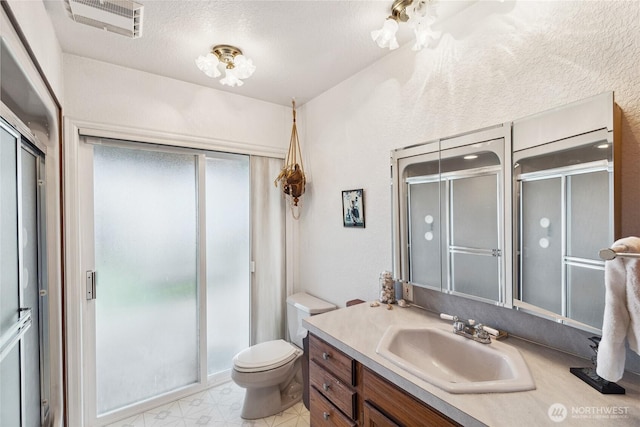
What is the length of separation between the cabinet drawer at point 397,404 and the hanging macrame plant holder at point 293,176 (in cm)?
165

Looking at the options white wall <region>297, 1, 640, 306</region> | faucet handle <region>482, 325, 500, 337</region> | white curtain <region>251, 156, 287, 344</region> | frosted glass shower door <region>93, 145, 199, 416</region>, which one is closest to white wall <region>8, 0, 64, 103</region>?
frosted glass shower door <region>93, 145, 199, 416</region>

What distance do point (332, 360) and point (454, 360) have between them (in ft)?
1.81

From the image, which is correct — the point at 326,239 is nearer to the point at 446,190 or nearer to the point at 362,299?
the point at 362,299

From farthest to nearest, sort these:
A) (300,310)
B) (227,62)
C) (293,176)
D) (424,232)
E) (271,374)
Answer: (293,176)
(300,310)
(271,374)
(227,62)
(424,232)

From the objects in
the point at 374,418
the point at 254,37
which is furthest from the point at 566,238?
the point at 254,37

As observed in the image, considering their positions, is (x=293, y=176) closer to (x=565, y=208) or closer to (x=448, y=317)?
(x=448, y=317)

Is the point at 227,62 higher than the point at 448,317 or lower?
higher

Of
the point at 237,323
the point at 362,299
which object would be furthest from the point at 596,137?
the point at 237,323

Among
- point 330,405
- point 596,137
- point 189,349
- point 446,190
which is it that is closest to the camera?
point 596,137

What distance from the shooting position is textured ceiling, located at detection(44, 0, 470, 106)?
56.9 inches

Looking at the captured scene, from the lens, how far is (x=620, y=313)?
2.60ft

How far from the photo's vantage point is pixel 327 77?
7.12 ft

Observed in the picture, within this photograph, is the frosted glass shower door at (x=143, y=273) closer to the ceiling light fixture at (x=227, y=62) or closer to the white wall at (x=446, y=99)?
the ceiling light fixture at (x=227, y=62)

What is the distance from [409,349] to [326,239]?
1.20 meters
